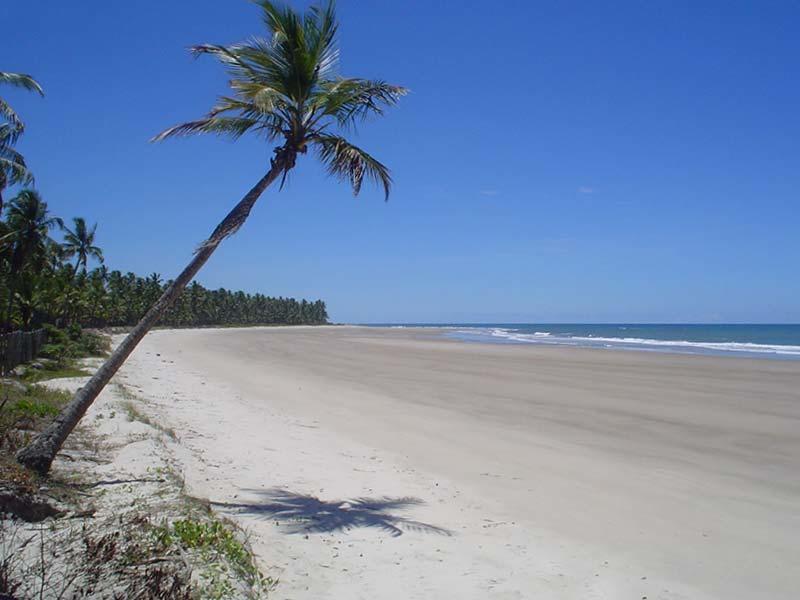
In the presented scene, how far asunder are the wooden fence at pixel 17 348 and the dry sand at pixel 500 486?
3.76m

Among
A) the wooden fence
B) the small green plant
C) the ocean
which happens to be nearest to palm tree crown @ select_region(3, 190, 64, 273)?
the wooden fence

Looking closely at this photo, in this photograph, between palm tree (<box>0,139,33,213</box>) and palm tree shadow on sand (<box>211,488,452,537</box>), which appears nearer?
Answer: palm tree shadow on sand (<box>211,488,452,537</box>)

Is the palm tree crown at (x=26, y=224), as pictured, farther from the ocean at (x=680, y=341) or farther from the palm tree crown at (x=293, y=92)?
the ocean at (x=680, y=341)

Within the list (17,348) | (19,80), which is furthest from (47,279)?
(19,80)

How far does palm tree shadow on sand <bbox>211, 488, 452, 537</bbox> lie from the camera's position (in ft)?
21.0

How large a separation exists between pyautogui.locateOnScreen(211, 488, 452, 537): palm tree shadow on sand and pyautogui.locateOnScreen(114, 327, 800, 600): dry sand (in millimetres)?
32

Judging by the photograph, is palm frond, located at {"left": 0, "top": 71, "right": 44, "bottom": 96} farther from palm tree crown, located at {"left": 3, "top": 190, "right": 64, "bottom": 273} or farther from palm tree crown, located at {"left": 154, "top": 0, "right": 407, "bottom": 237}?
palm tree crown, located at {"left": 3, "top": 190, "right": 64, "bottom": 273}

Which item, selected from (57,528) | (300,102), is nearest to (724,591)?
(57,528)

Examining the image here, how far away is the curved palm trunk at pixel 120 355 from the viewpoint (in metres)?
6.24

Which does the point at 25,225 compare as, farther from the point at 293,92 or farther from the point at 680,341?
the point at 680,341

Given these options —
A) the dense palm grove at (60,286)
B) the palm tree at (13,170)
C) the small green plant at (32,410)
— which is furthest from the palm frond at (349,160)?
the dense palm grove at (60,286)

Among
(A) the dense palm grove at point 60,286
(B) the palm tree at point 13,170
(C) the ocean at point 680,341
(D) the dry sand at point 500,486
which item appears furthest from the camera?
(C) the ocean at point 680,341

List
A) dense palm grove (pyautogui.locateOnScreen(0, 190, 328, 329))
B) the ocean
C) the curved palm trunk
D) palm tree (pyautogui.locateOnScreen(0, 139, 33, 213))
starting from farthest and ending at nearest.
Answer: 1. the ocean
2. dense palm grove (pyautogui.locateOnScreen(0, 190, 328, 329))
3. palm tree (pyautogui.locateOnScreen(0, 139, 33, 213))
4. the curved palm trunk

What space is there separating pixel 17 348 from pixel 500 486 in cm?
1791
